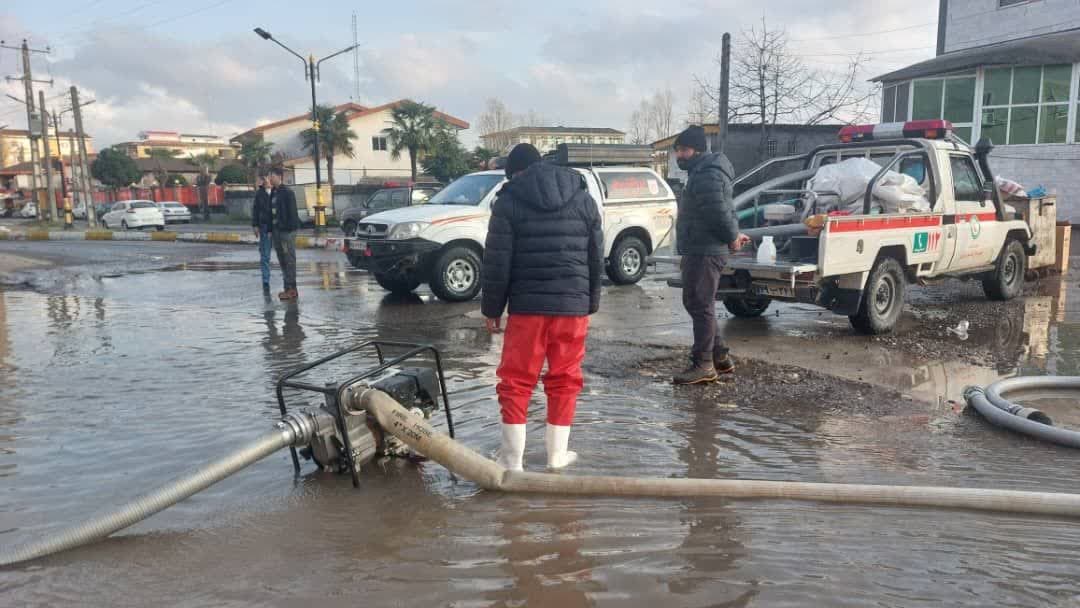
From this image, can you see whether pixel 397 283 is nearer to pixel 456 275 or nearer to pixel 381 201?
pixel 456 275

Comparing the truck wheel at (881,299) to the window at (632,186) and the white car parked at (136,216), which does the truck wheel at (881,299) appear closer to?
the window at (632,186)

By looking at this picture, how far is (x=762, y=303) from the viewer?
904 centimetres

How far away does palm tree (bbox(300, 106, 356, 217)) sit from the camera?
52156 mm

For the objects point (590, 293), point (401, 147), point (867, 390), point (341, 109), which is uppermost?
point (341, 109)

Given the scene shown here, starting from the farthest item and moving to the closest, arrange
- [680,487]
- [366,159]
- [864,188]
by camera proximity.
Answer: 1. [366,159]
2. [864,188]
3. [680,487]

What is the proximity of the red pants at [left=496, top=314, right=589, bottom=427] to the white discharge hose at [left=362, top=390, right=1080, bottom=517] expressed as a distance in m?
0.37

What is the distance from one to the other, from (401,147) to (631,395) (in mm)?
46592

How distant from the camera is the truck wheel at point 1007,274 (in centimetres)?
985

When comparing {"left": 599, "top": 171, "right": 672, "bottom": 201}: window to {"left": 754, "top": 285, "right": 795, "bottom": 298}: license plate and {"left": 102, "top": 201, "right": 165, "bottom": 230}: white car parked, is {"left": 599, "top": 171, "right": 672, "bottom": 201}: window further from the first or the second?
{"left": 102, "top": 201, "right": 165, "bottom": 230}: white car parked

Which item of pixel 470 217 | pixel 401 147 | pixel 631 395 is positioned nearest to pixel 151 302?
pixel 470 217

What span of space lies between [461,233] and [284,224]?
2439mm

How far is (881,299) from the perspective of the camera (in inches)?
312

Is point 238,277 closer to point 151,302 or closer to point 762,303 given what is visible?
point 151,302

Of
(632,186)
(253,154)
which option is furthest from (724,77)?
(253,154)
